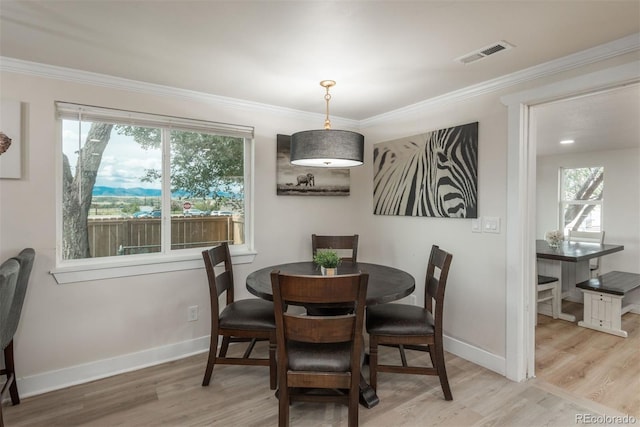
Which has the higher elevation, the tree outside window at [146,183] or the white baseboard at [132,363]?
the tree outside window at [146,183]

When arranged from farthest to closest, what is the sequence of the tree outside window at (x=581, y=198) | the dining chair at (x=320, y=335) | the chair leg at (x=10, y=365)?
1. the tree outside window at (x=581, y=198)
2. the chair leg at (x=10, y=365)
3. the dining chair at (x=320, y=335)

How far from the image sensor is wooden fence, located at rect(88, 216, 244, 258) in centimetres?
261

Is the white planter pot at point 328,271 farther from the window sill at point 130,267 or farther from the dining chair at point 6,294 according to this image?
the dining chair at point 6,294

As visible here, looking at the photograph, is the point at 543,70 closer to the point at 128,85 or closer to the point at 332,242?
the point at 332,242

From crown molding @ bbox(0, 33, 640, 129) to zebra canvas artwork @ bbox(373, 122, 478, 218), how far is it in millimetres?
277

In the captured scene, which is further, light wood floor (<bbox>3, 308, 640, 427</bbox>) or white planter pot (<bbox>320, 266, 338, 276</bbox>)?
white planter pot (<bbox>320, 266, 338, 276</bbox>)

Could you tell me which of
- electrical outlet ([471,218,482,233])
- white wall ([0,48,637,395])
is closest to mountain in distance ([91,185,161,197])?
white wall ([0,48,637,395])

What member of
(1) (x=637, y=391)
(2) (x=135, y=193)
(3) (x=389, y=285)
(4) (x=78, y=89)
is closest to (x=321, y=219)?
(3) (x=389, y=285)

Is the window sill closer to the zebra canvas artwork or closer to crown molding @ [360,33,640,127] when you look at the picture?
the zebra canvas artwork

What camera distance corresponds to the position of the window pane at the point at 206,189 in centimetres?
290

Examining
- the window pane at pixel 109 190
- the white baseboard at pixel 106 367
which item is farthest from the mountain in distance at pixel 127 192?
the white baseboard at pixel 106 367

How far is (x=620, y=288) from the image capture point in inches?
141

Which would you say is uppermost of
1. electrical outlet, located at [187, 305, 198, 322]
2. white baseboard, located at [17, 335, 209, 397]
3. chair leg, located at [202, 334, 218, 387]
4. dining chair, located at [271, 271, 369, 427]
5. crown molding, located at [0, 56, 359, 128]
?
crown molding, located at [0, 56, 359, 128]

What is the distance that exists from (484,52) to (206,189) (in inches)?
94.5
